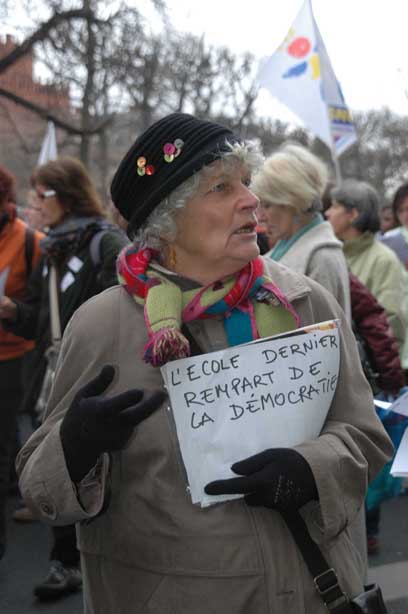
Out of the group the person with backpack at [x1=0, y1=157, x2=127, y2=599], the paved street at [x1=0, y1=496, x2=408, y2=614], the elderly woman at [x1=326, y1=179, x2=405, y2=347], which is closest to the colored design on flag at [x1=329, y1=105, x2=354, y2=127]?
the elderly woman at [x1=326, y1=179, x2=405, y2=347]

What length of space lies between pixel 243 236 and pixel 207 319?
20 cm

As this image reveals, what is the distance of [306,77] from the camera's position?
6.77 meters

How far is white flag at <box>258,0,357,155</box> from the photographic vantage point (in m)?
6.77

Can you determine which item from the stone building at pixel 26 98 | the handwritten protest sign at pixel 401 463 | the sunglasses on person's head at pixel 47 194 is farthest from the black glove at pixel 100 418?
the stone building at pixel 26 98

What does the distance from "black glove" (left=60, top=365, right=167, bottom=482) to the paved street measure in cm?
232

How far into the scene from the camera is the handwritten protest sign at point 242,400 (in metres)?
1.65

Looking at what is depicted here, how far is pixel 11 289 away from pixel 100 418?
9.50 feet

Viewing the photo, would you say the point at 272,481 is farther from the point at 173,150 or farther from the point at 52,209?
the point at 52,209

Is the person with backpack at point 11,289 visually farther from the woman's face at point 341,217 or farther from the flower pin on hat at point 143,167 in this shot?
the flower pin on hat at point 143,167

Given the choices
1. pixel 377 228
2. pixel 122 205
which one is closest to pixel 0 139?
pixel 377 228

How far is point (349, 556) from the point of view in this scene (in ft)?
5.84

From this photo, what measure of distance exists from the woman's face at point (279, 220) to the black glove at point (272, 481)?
1966 mm

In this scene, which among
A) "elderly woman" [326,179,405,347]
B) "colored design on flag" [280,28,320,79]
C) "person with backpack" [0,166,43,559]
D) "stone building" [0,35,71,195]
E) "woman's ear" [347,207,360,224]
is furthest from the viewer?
"stone building" [0,35,71,195]

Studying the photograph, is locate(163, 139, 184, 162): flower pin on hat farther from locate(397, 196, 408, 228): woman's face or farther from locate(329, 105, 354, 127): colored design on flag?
locate(329, 105, 354, 127): colored design on flag
